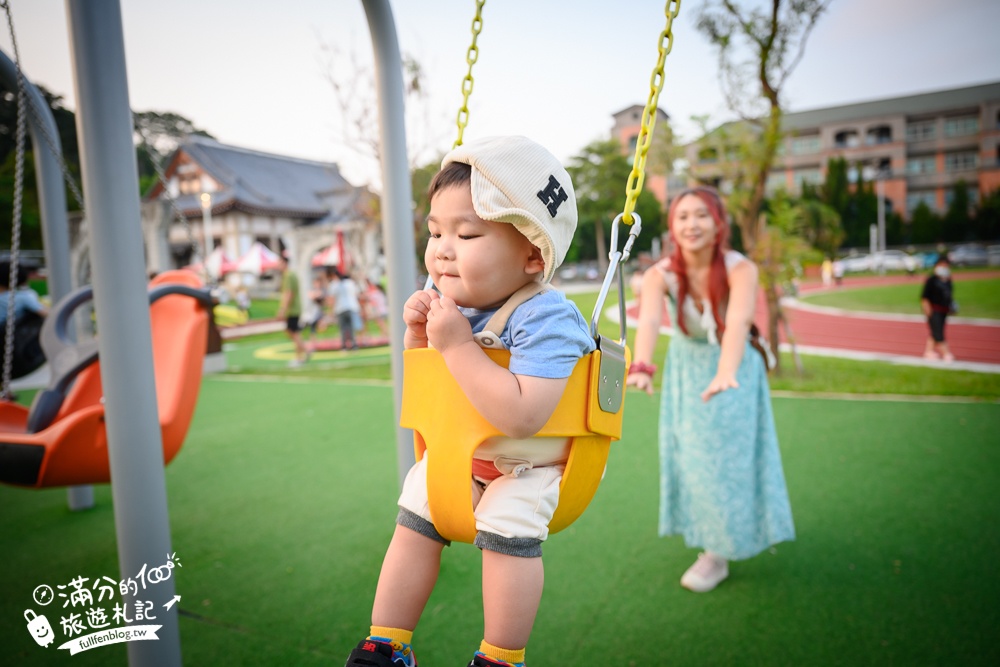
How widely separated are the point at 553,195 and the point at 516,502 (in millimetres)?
594

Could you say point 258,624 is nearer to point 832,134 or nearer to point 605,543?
point 605,543

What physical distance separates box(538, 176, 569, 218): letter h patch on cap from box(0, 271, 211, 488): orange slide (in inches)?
70.8

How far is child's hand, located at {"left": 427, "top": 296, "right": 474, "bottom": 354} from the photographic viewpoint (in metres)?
1.17

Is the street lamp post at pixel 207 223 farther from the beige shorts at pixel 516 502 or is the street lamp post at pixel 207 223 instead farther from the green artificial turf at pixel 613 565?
the beige shorts at pixel 516 502

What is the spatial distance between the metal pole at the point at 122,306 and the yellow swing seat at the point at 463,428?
0.96 m

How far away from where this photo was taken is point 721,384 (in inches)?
103

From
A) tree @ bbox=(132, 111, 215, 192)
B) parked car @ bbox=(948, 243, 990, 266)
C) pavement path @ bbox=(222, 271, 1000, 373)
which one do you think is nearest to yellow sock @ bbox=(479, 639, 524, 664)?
pavement path @ bbox=(222, 271, 1000, 373)

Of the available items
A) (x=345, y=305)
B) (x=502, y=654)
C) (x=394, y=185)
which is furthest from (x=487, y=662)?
(x=345, y=305)

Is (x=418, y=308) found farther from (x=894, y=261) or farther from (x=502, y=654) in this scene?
(x=894, y=261)

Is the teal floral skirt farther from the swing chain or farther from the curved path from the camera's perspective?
the curved path

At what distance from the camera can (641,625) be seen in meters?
2.50

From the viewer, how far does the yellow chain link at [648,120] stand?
1335 millimetres

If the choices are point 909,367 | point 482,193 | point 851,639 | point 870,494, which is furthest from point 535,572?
point 909,367

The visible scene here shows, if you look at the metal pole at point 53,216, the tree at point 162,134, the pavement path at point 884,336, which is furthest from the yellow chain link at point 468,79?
the tree at point 162,134
